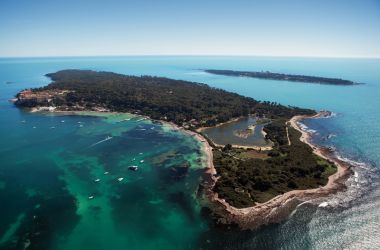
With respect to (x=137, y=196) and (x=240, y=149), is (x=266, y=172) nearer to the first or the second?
(x=240, y=149)

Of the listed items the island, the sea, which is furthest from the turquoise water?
the sea

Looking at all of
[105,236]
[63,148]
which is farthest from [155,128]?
[105,236]

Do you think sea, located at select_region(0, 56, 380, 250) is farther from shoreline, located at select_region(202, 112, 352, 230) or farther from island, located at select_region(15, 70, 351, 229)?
island, located at select_region(15, 70, 351, 229)

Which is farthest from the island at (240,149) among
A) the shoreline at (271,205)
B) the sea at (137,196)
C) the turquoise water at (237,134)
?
the sea at (137,196)

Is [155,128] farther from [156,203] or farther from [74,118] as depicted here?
[156,203]

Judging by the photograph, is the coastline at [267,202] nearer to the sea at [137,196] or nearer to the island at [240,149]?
the island at [240,149]

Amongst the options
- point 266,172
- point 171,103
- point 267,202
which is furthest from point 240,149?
point 171,103

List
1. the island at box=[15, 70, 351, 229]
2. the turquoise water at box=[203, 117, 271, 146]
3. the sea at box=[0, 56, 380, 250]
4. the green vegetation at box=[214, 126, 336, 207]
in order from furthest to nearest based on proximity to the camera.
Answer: the turquoise water at box=[203, 117, 271, 146] → the green vegetation at box=[214, 126, 336, 207] → the island at box=[15, 70, 351, 229] → the sea at box=[0, 56, 380, 250]
